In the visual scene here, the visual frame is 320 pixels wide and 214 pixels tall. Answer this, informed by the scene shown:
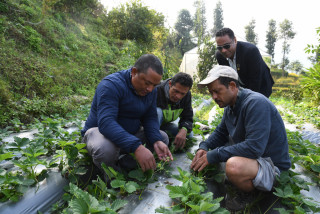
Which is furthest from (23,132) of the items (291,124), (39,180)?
(291,124)

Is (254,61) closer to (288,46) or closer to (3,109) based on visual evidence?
(3,109)

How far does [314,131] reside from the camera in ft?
11.9

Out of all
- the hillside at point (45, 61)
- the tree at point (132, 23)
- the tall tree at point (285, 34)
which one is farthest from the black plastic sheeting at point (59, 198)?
the tall tree at point (285, 34)

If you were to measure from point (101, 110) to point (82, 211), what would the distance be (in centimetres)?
80

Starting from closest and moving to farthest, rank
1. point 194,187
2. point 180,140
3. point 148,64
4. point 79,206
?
point 79,206
point 194,187
point 148,64
point 180,140

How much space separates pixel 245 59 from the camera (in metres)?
2.78

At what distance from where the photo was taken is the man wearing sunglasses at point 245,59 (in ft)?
8.82

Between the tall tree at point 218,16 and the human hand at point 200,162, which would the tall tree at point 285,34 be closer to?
the tall tree at point 218,16

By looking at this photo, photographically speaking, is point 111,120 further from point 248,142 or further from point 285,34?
point 285,34

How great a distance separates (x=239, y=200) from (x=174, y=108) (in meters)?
1.43

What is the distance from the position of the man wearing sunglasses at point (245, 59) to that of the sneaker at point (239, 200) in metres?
1.61

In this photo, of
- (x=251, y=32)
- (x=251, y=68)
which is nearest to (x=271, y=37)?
(x=251, y=32)

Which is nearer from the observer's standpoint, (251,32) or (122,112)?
(122,112)

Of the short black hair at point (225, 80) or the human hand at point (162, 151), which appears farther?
the human hand at point (162, 151)
